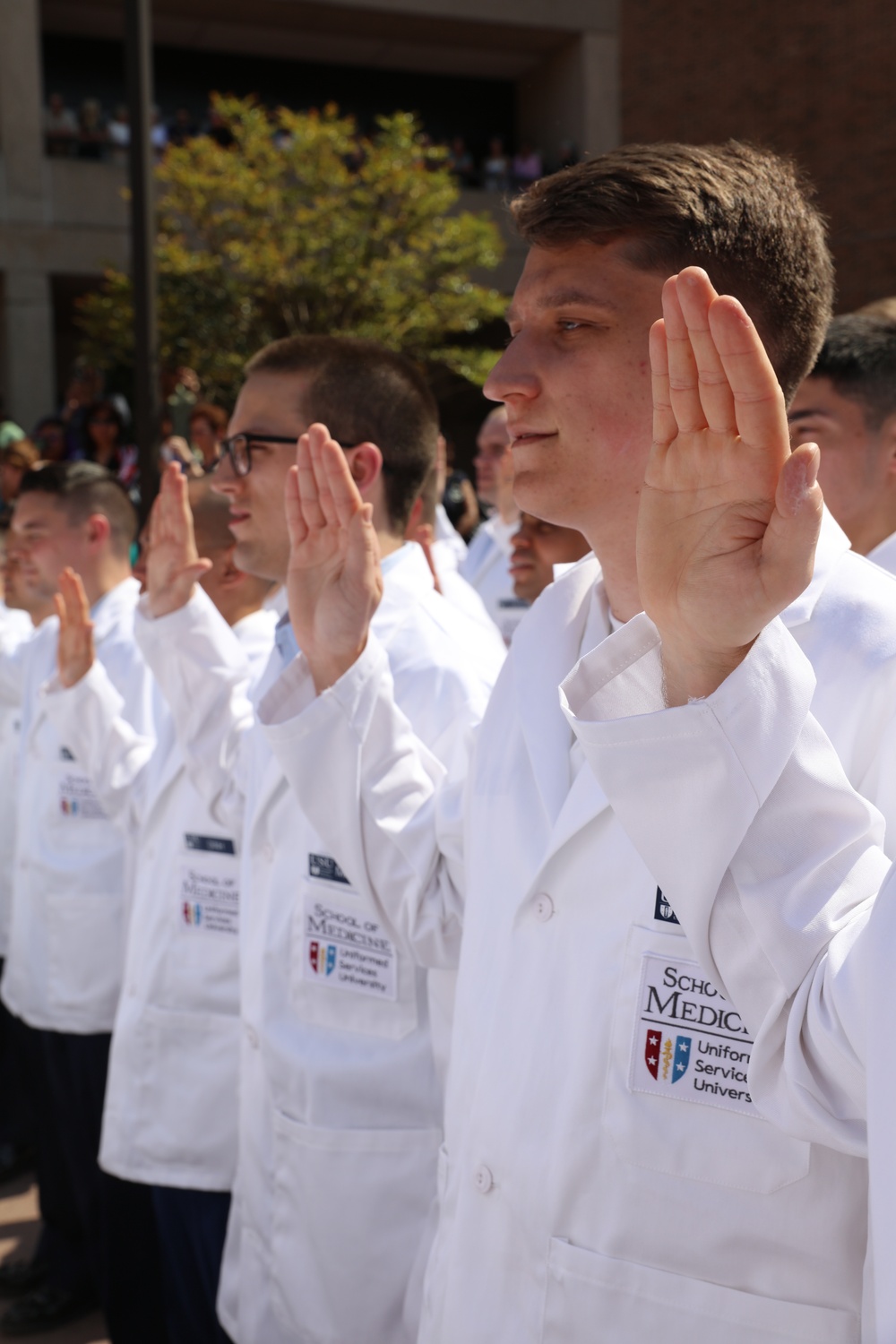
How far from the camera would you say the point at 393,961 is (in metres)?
Result: 2.41

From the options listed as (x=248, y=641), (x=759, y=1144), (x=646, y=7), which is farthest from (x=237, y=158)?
(x=759, y=1144)

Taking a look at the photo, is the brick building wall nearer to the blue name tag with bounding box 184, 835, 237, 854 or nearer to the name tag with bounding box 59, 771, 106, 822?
the name tag with bounding box 59, 771, 106, 822

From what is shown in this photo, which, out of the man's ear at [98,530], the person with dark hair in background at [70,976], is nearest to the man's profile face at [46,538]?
the man's ear at [98,530]

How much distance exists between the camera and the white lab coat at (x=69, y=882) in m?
3.95

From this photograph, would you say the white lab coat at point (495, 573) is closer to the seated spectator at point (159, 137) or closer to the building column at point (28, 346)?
the building column at point (28, 346)

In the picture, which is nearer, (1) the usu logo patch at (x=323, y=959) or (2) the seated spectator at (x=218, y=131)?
(1) the usu logo patch at (x=323, y=959)

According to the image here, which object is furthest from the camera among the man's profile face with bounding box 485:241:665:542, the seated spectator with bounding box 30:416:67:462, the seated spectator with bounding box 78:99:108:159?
the seated spectator with bounding box 78:99:108:159

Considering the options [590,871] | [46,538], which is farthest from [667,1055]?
[46,538]

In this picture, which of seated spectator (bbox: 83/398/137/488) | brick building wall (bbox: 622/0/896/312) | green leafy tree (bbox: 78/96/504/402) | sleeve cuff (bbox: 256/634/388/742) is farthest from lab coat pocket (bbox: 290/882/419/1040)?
brick building wall (bbox: 622/0/896/312)

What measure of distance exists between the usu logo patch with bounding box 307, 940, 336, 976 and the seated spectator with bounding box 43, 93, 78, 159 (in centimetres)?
1952

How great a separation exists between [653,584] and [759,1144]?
669 mm

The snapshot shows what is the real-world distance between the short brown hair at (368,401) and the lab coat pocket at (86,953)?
5.71 ft

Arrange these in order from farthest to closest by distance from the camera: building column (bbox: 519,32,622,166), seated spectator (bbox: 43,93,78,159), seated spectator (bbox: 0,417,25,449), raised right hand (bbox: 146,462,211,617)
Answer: building column (bbox: 519,32,622,166) < seated spectator (bbox: 43,93,78,159) < seated spectator (bbox: 0,417,25,449) < raised right hand (bbox: 146,462,211,617)

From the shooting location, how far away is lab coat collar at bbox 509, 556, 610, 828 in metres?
1.80
